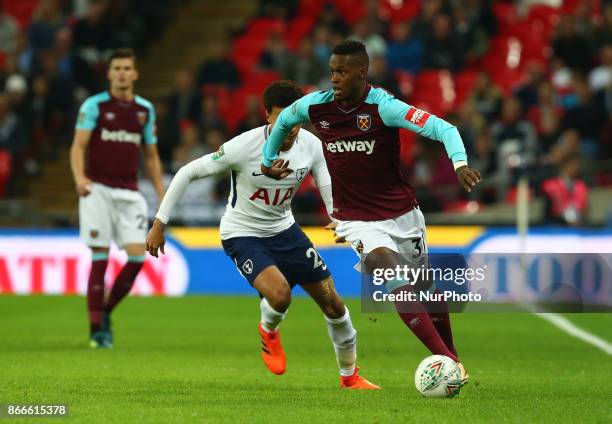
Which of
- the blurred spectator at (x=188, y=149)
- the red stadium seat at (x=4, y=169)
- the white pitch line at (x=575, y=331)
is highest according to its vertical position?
the blurred spectator at (x=188, y=149)

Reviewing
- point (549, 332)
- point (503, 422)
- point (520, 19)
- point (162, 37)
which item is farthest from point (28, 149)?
point (503, 422)

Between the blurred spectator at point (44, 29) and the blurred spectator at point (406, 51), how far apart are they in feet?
19.8

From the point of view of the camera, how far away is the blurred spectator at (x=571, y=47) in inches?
768

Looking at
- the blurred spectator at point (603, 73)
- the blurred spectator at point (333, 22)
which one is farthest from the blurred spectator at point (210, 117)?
the blurred spectator at point (603, 73)

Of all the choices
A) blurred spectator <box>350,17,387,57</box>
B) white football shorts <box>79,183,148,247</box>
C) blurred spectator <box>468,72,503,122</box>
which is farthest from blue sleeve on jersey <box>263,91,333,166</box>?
blurred spectator <box>350,17,387,57</box>

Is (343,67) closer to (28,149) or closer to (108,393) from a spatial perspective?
(108,393)

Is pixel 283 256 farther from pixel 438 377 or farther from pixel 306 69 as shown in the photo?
pixel 306 69

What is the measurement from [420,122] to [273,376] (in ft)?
8.26

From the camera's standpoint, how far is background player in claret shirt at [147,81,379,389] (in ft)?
27.8

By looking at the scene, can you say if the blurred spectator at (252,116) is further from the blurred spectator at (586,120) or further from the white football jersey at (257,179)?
the white football jersey at (257,179)

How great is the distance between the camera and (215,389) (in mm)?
8172

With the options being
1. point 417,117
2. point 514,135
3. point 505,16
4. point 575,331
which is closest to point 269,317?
point 417,117

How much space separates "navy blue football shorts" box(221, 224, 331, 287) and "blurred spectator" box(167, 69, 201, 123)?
1135 cm

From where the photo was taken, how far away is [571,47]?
1958 cm
